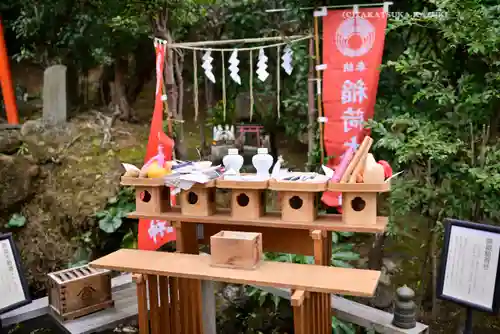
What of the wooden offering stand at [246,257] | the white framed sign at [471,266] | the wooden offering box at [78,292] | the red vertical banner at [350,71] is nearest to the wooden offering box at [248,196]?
the wooden offering stand at [246,257]

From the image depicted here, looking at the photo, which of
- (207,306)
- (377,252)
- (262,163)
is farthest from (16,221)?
(262,163)

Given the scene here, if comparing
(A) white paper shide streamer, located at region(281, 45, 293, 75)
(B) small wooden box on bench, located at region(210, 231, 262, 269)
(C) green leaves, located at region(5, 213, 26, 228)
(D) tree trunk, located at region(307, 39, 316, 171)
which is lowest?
(C) green leaves, located at region(5, 213, 26, 228)

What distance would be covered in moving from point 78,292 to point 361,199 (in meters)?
2.67

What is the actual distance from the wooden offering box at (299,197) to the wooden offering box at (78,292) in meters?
1.99

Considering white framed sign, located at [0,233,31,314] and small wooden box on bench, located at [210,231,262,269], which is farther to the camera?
white framed sign, located at [0,233,31,314]

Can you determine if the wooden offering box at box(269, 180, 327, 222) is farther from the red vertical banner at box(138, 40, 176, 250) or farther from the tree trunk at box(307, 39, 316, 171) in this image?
the tree trunk at box(307, 39, 316, 171)

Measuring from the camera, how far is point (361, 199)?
3.41m

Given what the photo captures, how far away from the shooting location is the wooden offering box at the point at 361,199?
129 inches

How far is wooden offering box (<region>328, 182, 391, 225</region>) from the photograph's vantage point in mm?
3271

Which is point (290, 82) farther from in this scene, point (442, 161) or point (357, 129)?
point (442, 161)

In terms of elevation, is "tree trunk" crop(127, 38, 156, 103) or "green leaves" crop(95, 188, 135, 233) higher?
"tree trunk" crop(127, 38, 156, 103)

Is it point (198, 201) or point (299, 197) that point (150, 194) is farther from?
point (299, 197)

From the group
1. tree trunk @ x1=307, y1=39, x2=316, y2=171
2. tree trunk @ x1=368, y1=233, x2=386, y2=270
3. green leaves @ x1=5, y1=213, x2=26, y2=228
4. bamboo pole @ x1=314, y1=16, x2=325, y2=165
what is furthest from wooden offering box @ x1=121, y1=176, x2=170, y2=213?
green leaves @ x1=5, y1=213, x2=26, y2=228

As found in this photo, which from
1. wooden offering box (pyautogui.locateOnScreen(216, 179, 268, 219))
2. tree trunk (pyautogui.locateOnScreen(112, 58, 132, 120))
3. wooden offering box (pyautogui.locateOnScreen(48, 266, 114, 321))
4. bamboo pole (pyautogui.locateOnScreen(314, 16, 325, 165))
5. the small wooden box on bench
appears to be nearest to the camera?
the small wooden box on bench
